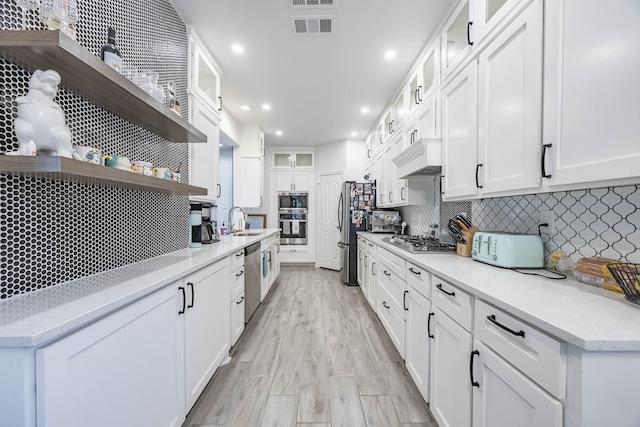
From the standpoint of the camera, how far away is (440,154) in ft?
6.68

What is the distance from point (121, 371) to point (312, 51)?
273 centimetres

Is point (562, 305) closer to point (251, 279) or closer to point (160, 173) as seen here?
point (160, 173)

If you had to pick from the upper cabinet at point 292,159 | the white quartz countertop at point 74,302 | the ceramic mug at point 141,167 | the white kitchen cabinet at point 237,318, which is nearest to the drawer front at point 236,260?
the white kitchen cabinet at point 237,318

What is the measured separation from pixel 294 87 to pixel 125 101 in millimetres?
2255

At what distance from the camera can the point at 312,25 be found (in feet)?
6.97

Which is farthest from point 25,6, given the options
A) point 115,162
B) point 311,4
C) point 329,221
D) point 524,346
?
point 329,221

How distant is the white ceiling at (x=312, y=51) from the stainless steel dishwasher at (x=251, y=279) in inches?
77.2

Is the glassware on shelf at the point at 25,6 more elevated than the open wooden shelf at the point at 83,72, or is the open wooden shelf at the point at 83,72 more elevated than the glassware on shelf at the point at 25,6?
the glassware on shelf at the point at 25,6

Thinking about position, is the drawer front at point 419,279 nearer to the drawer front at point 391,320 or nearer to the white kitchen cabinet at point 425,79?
the drawer front at point 391,320

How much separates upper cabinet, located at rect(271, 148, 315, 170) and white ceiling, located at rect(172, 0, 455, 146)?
1788mm

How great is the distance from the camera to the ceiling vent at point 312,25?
2.04 meters

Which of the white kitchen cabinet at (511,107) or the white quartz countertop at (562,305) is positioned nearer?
the white quartz countertop at (562,305)

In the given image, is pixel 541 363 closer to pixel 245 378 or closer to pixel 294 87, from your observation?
pixel 245 378

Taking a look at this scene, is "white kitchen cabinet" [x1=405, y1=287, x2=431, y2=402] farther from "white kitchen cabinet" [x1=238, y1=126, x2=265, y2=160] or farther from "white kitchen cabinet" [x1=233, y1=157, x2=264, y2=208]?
"white kitchen cabinet" [x1=238, y1=126, x2=265, y2=160]
